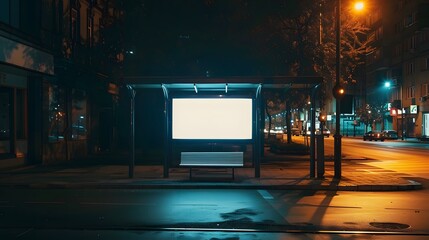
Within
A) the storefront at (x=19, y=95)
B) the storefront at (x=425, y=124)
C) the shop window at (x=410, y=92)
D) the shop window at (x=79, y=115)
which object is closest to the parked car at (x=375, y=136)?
the storefront at (x=425, y=124)

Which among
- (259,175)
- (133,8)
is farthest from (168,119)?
(133,8)

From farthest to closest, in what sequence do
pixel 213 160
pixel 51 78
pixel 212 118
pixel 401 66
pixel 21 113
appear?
pixel 401 66
pixel 51 78
pixel 21 113
pixel 212 118
pixel 213 160

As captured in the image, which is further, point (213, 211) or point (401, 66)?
point (401, 66)

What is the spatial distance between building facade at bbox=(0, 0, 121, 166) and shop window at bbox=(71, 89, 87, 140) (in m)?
0.04

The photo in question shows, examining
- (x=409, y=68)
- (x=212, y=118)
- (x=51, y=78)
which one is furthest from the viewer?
(x=409, y=68)

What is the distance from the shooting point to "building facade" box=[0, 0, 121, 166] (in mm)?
19953

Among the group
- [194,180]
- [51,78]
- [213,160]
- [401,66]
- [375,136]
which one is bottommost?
[194,180]

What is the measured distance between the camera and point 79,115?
26469 mm

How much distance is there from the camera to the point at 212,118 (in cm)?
1677

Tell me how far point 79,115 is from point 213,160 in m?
12.5

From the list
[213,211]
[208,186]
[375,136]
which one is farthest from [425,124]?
[213,211]

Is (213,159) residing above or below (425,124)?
below

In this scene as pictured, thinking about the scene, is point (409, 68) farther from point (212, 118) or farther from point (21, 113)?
point (21, 113)

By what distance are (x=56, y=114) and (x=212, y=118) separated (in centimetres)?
1003
